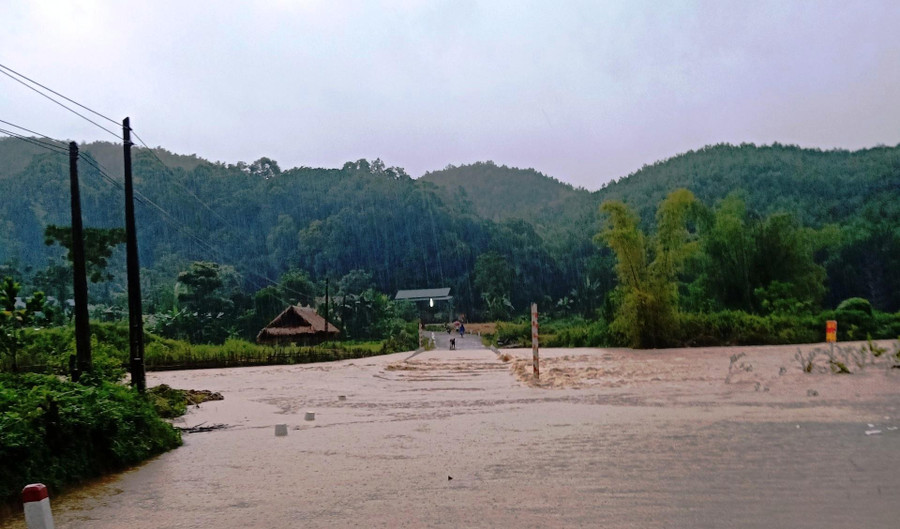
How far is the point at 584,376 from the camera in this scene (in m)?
19.6

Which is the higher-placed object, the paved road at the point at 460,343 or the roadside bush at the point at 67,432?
the roadside bush at the point at 67,432

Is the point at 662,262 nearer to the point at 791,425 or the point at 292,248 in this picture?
the point at 791,425

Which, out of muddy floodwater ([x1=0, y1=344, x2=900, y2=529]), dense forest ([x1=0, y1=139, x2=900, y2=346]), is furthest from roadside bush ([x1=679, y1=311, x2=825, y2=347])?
muddy floodwater ([x1=0, y1=344, x2=900, y2=529])

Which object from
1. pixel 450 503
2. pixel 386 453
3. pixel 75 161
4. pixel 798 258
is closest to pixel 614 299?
pixel 798 258

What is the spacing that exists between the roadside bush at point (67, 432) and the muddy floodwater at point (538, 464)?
25 cm

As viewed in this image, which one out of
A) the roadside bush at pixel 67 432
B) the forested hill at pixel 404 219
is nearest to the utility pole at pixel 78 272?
the roadside bush at pixel 67 432

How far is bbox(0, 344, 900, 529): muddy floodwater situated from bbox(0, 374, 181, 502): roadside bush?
0.25 m

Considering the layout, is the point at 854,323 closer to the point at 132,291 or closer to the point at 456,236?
the point at 132,291

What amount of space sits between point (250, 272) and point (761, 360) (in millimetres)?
66723

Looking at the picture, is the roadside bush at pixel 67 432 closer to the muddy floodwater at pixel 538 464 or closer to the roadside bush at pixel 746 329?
the muddy floodwater at pixel 538 464

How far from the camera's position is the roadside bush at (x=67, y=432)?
689 centimetres

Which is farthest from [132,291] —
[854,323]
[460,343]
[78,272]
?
[460,343]

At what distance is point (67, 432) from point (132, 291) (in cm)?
746

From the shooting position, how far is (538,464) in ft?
26.1
